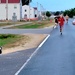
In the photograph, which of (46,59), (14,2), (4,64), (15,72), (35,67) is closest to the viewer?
(15,72)

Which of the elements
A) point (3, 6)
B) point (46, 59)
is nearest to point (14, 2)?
point (3, 6)

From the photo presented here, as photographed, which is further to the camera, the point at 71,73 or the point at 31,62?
the point at 31,62

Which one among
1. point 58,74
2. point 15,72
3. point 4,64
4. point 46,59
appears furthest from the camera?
point 46,59

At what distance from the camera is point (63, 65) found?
1359 cm

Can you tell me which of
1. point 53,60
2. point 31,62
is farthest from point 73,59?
point 31,62

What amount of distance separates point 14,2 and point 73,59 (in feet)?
401

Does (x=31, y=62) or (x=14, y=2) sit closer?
(x=31, y=62)

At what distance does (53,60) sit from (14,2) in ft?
401

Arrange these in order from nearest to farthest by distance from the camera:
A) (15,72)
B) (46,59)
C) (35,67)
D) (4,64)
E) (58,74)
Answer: (58,74), (15,72), (35,67), (4,64), (46,59)

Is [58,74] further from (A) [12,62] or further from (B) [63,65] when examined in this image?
(A) [12,62]

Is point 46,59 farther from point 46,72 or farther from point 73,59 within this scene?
point 46,72

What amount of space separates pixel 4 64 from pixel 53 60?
6.99 feet

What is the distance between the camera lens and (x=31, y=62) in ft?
48.7

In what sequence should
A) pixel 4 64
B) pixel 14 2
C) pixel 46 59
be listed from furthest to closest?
pixel 14 2 → pixel 46 59 → pixel 4 64
